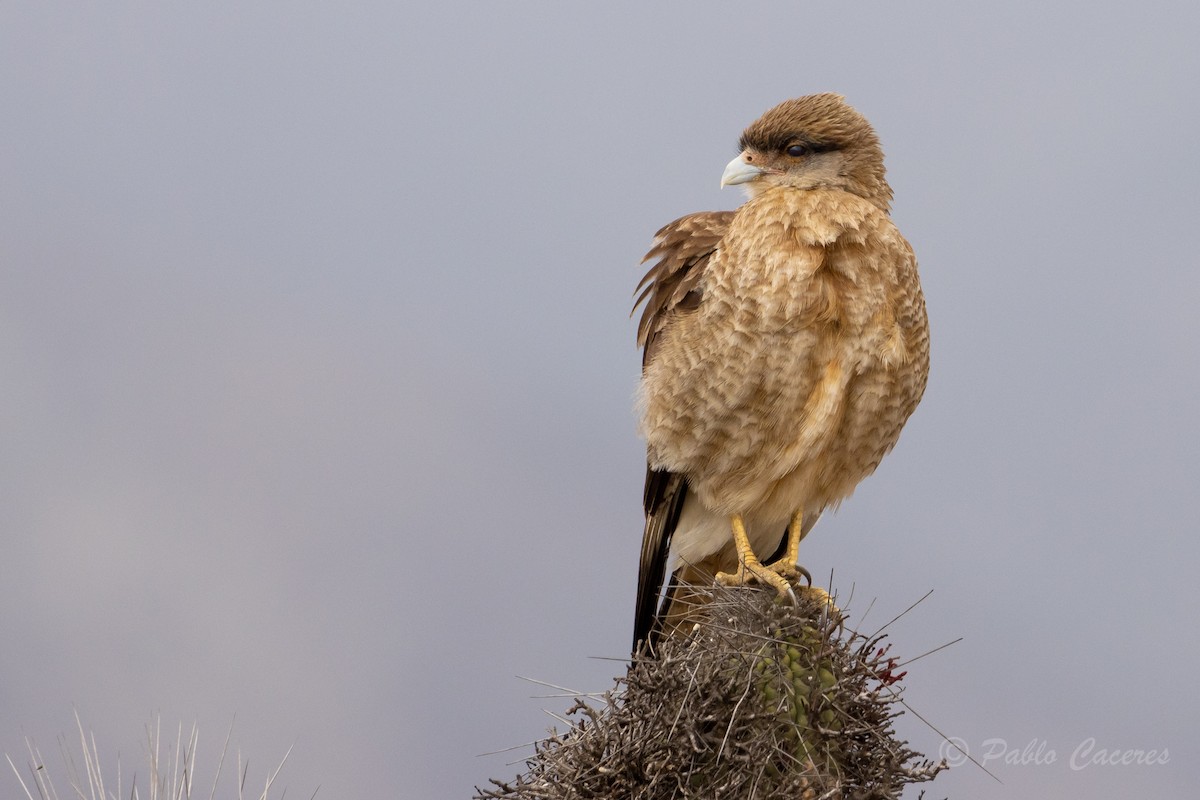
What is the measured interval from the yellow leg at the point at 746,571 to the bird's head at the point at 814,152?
1.12 metres

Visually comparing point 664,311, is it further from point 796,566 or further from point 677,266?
point 796,566

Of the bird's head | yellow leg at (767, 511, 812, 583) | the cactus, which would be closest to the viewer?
the cactus

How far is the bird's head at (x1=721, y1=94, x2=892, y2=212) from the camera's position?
12.6 feet

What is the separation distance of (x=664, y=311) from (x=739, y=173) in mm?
523

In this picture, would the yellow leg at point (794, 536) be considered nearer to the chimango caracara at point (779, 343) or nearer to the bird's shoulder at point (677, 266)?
the chimango caracara at point (779, 343)

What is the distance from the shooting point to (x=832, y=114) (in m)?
3.84

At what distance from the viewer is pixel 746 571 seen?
378cm

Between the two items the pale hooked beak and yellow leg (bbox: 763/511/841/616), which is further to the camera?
the pale hooked beak

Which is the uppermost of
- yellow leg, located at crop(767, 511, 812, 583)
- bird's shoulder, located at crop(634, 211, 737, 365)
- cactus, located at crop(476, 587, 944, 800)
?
bird's shoulder, located at crop(634, 211, 737, 365)

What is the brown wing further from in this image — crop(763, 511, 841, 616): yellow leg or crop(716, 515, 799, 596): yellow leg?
crop(763, 511, 841, 616): yellow leg

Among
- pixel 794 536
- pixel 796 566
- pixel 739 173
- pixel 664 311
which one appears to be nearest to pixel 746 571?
pixel 796 566

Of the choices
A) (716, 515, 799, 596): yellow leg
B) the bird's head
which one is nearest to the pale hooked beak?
the bird's head

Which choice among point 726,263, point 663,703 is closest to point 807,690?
point 663,703

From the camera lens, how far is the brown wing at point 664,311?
3924 millimetres
